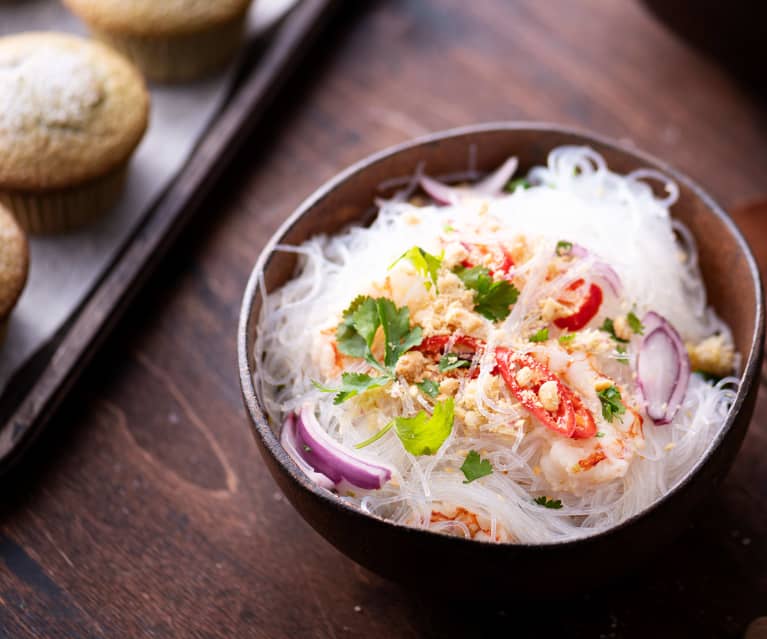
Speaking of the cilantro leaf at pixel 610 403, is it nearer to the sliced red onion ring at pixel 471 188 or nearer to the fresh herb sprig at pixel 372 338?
the fresh herb sprig at pixel 372 338

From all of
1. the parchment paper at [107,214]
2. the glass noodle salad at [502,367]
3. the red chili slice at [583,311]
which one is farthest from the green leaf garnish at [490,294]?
the parchment paper at [107,214]

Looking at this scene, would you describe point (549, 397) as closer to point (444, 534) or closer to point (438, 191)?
point (444, 534)

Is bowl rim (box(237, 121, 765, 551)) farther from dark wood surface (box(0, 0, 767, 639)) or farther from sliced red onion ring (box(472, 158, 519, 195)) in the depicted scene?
dark wood surface (box(0, 0, 767, 639))

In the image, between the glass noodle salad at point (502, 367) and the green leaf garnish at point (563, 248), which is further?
the green leaf garnish at point (563, 248)

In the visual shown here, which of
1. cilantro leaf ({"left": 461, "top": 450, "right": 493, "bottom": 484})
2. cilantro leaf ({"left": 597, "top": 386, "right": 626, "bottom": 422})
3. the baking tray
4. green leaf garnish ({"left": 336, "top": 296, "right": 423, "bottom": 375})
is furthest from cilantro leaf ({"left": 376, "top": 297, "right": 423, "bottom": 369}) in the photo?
the baking tray

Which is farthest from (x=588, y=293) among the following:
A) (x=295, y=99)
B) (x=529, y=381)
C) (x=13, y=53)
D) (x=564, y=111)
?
(x=13, y=53)

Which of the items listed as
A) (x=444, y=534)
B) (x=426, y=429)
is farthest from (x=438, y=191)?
(x=444, y=534)

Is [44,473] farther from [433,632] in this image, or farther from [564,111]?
[564,111]
